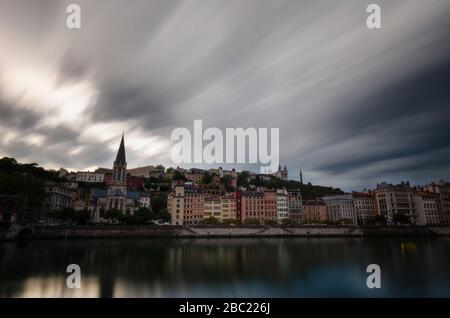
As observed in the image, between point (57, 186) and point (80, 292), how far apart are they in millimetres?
67473

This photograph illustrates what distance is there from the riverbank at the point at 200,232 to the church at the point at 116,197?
22.0m

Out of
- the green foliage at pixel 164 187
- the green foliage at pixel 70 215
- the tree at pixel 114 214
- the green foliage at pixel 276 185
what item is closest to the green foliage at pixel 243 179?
the green foliage at pixel 276 185

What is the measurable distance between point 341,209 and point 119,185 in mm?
71162

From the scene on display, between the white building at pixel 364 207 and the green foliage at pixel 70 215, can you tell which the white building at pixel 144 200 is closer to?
the green foliage at pixel 70 215

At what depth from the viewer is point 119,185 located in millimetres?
83625

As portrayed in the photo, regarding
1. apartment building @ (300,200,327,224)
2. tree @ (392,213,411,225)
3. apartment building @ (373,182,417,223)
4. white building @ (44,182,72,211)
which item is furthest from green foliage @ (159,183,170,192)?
tree @ (392,213,411,225)

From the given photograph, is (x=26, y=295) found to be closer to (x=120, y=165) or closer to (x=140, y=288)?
(x=140, y=288)

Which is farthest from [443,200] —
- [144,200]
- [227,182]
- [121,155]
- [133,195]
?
[121,155]

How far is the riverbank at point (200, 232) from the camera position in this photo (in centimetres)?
5038

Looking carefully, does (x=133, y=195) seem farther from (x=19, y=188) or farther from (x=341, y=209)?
(x=341, y=209)

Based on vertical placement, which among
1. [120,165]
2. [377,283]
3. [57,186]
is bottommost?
[377,283]

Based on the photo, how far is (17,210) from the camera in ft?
163
